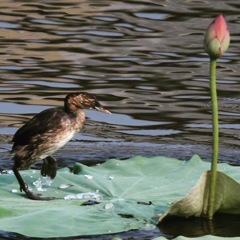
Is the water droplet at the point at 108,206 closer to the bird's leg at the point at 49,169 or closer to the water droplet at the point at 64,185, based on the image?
the water droplet at the point at 64,185

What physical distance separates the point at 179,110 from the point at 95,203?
4.01 m

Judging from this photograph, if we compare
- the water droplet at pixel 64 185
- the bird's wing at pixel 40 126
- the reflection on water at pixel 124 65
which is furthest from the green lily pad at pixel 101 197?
the reflection on water at pixel 124 65

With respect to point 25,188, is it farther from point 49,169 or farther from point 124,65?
point 124,65

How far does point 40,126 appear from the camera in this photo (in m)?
6.44

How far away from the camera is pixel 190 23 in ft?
45.8

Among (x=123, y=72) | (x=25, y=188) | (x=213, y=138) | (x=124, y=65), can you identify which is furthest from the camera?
(x=124, y=65)

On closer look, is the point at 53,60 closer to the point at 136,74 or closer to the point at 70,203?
the point at 136,74

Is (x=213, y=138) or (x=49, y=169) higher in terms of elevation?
(x=213, y=138)

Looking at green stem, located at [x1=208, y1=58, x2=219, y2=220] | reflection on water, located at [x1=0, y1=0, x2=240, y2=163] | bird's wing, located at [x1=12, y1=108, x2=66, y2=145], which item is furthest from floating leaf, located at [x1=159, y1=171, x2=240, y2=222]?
reflection on water, located at [x1=0, y1=0, x2=240, y2=163]

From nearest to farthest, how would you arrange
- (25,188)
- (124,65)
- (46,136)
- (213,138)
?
1. (213,138)
2. (25,188)
3. (46,136)
4. (124,65)

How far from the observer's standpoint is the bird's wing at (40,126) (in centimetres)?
643

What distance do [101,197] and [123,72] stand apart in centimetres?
542

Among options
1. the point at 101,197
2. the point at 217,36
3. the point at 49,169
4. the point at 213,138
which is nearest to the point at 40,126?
the point at 49,169

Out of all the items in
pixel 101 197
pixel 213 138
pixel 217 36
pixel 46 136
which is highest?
pixel 217 36
